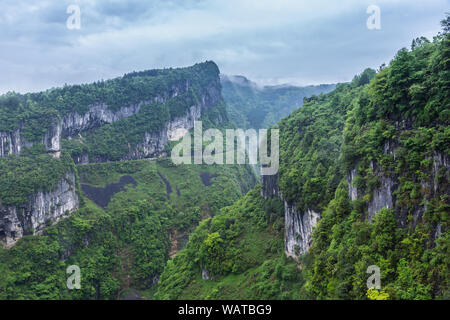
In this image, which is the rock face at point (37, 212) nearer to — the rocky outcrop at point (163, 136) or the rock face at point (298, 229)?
the rocky outcrop at point (163, 136)

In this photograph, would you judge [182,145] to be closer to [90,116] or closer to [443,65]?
[90,116]

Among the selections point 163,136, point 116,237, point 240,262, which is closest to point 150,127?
point 163,136

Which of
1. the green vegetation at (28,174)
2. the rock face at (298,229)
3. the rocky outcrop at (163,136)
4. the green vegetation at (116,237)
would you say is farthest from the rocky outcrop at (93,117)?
the rock face at (298,229)

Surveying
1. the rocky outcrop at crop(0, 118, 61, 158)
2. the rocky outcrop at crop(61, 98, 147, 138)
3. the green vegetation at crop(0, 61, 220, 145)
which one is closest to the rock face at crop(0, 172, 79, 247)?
the rocky outcrop at crop(0, 118, 61, 158)

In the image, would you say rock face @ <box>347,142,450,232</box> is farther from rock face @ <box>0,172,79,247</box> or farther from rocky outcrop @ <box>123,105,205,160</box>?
rocky outcrop @ <box>123,105,205,160</box>

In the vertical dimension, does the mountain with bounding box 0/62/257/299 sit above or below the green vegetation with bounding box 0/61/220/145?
below

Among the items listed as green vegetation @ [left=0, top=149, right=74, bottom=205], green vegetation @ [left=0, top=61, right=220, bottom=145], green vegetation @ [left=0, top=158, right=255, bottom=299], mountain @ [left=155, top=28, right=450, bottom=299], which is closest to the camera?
mountain @ [left=155, top=28, right=450, bottom=299]
